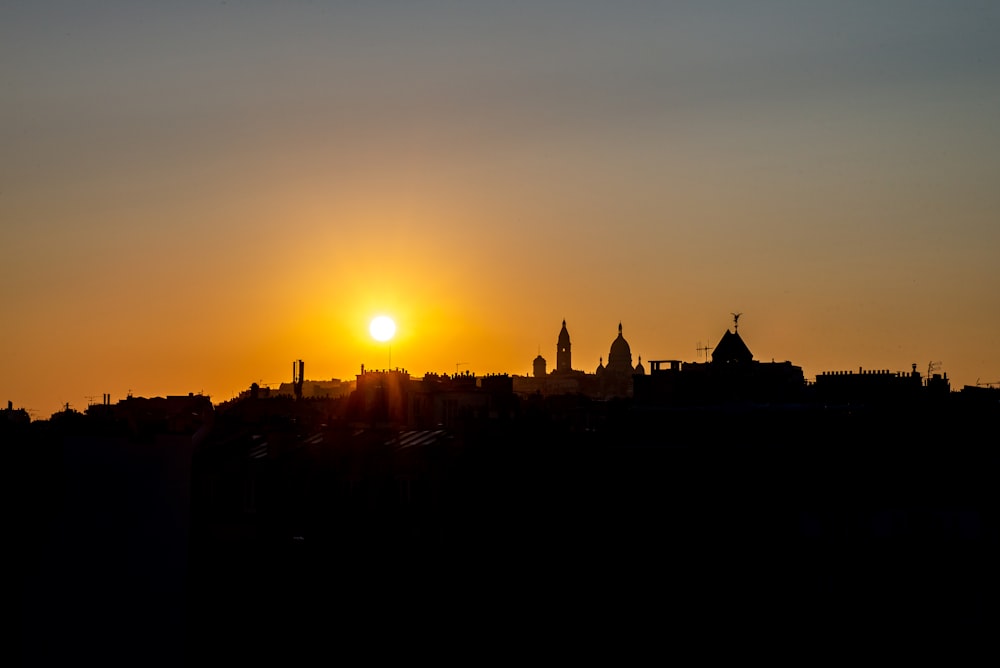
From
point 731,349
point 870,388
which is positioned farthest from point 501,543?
point 731,349

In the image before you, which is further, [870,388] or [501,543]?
[870,388]

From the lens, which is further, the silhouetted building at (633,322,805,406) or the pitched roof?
the pitched roof

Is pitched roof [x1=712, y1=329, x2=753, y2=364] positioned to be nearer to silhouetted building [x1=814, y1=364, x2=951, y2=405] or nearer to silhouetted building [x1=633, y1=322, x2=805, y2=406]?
silhouetted building [x1=633, y1=322, x2=805, y2=406]

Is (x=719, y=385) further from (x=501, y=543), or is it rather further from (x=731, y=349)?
(x=501, y=543)

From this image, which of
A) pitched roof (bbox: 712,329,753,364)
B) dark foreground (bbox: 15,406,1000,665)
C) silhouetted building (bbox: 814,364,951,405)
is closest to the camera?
dark foreground (bbox: 15,406,1000,665)

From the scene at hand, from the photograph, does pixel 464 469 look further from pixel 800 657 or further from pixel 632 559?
pixel 800 657

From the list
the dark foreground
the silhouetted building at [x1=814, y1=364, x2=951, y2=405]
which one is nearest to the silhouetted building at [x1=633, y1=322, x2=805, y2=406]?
the silhouetted building at [x1=814, y1=364, x2=951, y2=405]

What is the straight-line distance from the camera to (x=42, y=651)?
114ft

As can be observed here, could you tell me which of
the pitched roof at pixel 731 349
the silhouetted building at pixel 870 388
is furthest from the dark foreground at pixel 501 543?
the pitched roof at pixel 731 349

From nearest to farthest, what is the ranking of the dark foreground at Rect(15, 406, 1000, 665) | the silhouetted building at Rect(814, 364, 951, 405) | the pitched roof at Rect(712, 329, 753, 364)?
the dark foreground at Rect(15, 406, 1000, 665), the silhouetted building at Rect(814, 364, 951, 405), the pitched roof at Rect(712, 329, 753, 364)

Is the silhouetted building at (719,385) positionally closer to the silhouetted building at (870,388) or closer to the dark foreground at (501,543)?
the silhouetted building at (870,388)

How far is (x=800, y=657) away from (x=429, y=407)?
38.3m

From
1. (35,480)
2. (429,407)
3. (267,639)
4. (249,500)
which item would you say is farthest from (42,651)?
(429,407)

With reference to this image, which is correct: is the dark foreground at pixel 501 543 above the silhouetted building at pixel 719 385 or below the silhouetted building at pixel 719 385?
below
